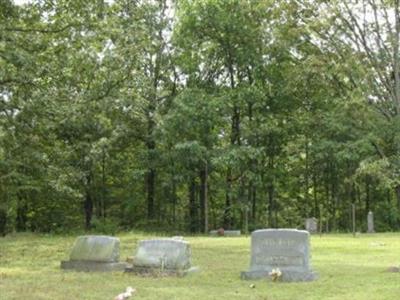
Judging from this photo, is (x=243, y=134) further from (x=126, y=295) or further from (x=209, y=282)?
(x=126, y=295)

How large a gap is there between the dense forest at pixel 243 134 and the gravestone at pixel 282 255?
587 inches

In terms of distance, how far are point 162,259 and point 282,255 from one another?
6.97 ft

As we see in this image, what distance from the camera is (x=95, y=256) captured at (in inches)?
456

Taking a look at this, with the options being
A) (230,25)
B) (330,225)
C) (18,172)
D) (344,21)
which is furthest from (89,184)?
(344,21)

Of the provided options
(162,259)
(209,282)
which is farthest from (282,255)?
(162,259)

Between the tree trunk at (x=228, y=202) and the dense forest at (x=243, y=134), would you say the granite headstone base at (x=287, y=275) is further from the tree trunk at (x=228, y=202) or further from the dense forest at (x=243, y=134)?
the tree trunk at (x=228, y=202)

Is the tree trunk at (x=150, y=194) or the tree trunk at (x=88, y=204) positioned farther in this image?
the tree trunk at (x=150, y=194)

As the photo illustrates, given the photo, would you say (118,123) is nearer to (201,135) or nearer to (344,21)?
(201,135)

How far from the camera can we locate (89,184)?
110ft

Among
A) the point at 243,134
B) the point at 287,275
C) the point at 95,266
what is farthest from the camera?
the point at 243,134

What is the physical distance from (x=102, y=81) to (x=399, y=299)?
11553mm

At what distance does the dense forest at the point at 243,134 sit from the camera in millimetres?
30156

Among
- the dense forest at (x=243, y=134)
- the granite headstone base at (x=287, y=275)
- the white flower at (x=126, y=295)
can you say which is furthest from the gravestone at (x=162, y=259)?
the dense forest at (x=243, y=134)

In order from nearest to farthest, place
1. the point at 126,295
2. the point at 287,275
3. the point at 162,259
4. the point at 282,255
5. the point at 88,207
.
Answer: the point at 126,295, the point at 287,275, the point at 282,255, the point at 162,259, the point at 88,207
